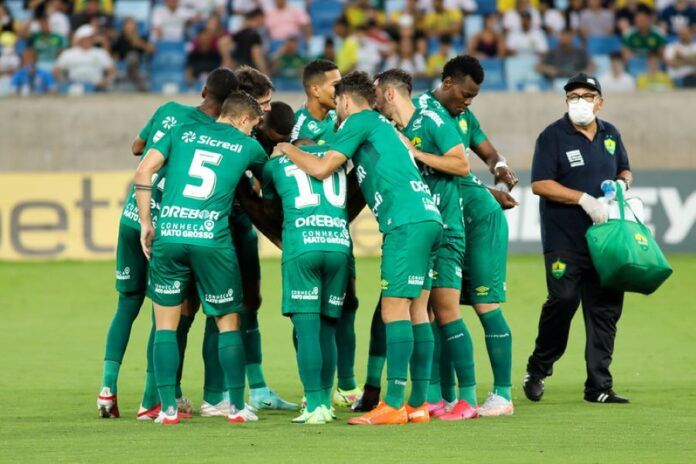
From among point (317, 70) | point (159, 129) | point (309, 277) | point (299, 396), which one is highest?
point (317, 70)

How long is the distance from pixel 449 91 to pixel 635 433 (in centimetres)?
255

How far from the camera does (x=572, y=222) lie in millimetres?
9375

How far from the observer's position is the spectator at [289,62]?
1966 cm

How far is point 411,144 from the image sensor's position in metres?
8.30

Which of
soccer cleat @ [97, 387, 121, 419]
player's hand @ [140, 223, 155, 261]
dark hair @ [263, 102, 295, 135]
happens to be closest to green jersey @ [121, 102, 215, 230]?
player's hand @ [140, 223, 155, 261]

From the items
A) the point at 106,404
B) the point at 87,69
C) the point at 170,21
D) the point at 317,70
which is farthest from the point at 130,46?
the point at 106,404

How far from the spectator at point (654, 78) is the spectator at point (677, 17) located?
1.11m

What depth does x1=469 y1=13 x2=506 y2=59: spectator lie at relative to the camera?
20422mm

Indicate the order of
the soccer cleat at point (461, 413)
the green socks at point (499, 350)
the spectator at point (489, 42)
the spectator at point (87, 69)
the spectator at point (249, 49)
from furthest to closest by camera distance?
the spectator at point (489, 42), the spectator at point (87, 69), the spectator at point (249, 49), the green socks at point (499, 350), the soccer cleat at point (461, 413)

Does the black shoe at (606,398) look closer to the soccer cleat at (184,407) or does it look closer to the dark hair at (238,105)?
the soccer cleat at (184,407)

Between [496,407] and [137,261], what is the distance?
2500mm

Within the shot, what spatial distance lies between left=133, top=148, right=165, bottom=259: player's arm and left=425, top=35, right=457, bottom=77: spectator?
11834 millimetres

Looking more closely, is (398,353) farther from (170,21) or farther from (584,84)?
(170,21)

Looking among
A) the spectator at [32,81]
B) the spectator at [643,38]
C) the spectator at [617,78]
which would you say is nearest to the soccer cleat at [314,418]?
the spectator at [32,81]
